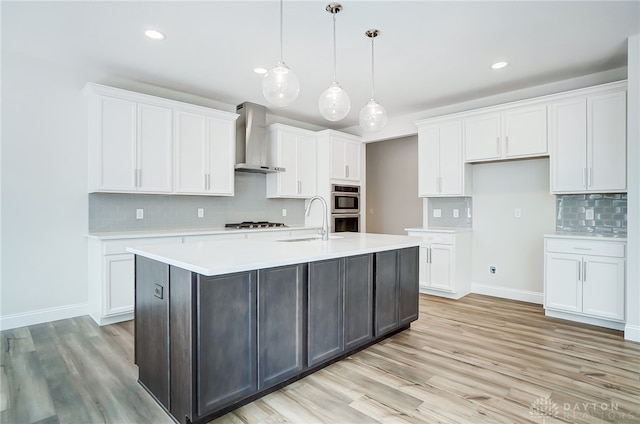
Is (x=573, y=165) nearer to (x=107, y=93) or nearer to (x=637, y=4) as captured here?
(x=637, y=4)

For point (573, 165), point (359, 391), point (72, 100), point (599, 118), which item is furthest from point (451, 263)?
point (72, 100)

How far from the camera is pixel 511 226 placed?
4555 mm

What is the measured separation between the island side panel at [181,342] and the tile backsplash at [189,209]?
8.24 ft

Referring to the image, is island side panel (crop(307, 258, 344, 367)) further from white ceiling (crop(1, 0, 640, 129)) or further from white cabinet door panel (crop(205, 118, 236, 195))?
white cabinet door panel (crop(205, 118, 236, 195))

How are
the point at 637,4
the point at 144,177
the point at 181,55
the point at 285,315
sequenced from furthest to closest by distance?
1. the point at 144,177
2. the point at 181,55
3. the point at 637,4
4. the point at 285,315

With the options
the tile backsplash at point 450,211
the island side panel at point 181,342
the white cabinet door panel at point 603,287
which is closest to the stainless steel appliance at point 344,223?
the tile backsplash at point 450,211

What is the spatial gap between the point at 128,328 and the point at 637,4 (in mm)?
5079

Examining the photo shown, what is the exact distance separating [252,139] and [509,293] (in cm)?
405

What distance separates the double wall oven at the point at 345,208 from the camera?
5492 mm

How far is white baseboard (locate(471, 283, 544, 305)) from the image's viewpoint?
4.33 meters

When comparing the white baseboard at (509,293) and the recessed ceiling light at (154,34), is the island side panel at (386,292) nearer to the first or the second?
the white baseboard at (509,293)

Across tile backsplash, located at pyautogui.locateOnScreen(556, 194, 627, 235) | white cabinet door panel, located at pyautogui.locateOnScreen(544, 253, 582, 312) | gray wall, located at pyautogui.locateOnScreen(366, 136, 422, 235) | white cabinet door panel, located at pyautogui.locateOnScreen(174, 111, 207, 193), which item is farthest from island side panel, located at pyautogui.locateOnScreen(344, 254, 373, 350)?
gray wall, located at pyautogui.locateOnScreen(366, 136, 422, 235)

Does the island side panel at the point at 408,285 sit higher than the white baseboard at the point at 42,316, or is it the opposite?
the island side panel at the point at 408,285

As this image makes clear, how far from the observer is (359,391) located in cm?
220
